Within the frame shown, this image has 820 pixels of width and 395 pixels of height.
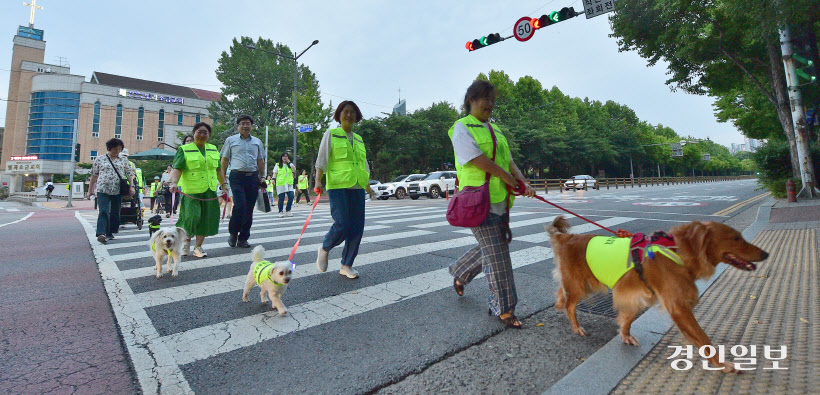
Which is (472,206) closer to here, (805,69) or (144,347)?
(144,347)

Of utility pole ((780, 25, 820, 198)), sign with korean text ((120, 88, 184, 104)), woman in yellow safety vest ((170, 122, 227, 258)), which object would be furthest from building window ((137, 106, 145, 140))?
utility pole ((780, 25, 820, 198))

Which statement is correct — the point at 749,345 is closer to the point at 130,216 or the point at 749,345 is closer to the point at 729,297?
the point at 729,297

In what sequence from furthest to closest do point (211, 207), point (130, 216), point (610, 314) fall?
1. point (130, 216)
2. point (211, 207)
3. point (610, 314)

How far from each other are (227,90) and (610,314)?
4840 cm

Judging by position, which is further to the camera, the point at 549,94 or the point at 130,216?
the point at 549,94

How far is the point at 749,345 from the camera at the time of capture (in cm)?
219

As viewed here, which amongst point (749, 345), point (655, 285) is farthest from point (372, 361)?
point (749, 345)

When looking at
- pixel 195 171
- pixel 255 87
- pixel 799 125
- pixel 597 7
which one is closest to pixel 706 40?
pixel 799 125

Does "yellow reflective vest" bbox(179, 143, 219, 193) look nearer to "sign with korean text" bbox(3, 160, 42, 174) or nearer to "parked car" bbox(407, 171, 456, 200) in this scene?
"parked car" bbox(407, 171, 456, 200)

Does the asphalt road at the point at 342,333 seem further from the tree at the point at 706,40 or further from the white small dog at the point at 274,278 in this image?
the tree at the point at 706,40

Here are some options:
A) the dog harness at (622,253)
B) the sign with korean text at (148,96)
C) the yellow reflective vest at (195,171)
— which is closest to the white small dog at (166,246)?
the yellow reflective vest at (195,171)

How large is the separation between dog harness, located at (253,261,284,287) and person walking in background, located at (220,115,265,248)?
8.72ft

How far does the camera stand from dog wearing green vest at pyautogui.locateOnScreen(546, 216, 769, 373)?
2018mm

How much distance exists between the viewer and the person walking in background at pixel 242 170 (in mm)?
5480
